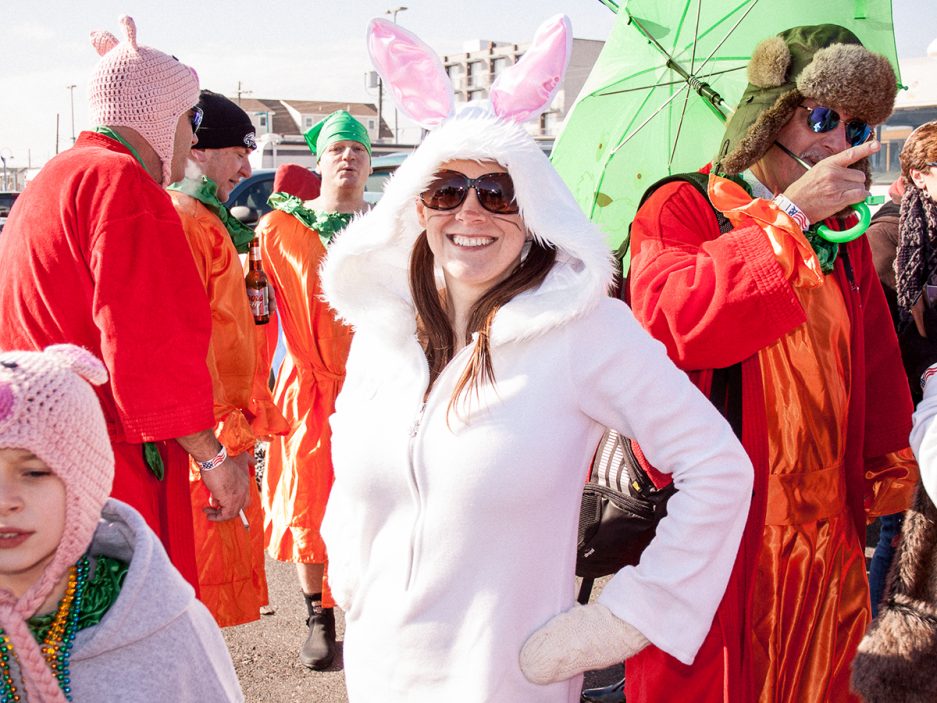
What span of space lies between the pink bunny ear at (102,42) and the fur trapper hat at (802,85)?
1.93m

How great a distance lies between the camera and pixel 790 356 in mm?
2588

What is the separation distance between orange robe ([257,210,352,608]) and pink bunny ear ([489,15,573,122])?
2.27 metres

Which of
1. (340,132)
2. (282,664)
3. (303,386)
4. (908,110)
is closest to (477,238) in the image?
(303,386)

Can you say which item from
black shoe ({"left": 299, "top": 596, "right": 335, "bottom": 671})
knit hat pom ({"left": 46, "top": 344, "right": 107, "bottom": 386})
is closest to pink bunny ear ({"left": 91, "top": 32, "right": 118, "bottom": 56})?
knit hat pom ({"left": 46, "top": 344, "right": 107, "bottom": 386})

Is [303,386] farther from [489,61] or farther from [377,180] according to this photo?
[489,61]

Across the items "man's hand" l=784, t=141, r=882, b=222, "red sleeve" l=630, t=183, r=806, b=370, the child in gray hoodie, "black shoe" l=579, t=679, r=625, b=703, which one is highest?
"man's hand" l=784, t=141, r=882, b=222

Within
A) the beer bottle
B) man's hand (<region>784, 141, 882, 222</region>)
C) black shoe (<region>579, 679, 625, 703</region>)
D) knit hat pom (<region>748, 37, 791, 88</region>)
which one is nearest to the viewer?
man's hand (<region>784, 141, 882, 222</region>)

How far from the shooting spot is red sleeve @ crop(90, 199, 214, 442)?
2.53 meters

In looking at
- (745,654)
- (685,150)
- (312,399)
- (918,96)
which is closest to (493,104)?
(745,654)

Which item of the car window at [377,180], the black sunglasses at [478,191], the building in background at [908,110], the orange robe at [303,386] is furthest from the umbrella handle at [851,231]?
the car window at [377,180]

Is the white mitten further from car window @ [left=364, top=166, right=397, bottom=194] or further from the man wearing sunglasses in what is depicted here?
car window @ [left=364, top=166, right=397, bottom=194]

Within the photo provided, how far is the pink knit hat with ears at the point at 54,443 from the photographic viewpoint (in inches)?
61.4

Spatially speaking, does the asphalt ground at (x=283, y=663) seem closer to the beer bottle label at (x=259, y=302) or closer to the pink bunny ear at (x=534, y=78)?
the beer bottle label at (x=259, y=302)

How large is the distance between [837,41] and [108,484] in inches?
81.8
